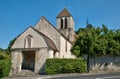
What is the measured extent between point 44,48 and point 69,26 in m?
14.5

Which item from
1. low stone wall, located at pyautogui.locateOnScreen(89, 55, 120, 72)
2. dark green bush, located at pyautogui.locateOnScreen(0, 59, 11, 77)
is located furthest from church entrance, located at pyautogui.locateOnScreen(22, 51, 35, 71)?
low stone wall, located at pyautogui.locateOnScreen(89, 55, 120, 72)

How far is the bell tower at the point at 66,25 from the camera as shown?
4222 cm

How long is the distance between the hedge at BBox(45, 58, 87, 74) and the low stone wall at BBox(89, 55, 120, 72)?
144 centimetres

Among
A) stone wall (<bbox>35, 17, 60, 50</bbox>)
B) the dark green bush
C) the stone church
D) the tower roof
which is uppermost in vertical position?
the tower roof

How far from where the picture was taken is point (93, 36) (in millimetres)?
26672

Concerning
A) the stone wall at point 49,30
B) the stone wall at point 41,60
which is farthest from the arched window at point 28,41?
the stone wall at point 49,30

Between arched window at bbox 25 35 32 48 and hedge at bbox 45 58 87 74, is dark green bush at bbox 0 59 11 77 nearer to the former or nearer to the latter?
arched window at bbox 25 35 32 48

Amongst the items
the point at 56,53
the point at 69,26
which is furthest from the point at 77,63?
the point at 69,26

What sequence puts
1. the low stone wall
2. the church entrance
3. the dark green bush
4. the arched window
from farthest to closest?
the church entrance, the arched window, the low stone wall, the dark green bush

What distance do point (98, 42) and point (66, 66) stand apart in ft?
16.4

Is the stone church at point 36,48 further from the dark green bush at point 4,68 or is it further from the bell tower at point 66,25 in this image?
the bell tower at point 66,25

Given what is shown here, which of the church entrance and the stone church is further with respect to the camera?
the church entrance

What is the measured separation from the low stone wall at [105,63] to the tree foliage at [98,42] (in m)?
0.64

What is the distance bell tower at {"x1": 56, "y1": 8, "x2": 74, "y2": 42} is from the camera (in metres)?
42.2
